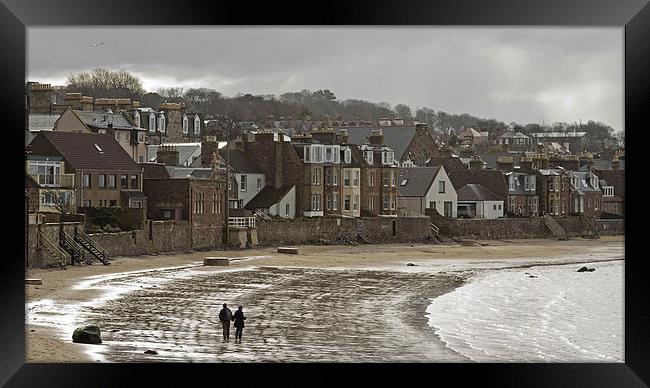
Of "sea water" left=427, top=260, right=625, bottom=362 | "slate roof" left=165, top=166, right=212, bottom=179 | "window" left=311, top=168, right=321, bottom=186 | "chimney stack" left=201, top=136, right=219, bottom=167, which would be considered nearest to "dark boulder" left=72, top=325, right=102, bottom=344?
"sea water" left=427, top=260, right=625, bottom=362

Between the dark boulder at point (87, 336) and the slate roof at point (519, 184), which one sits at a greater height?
the slate roof at point (519, 184)

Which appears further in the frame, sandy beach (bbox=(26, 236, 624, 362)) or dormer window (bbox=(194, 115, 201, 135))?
dormer window (bbox=(194, 115, 201, 135))

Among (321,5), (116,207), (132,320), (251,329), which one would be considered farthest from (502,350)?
(116,207)

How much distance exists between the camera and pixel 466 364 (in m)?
6.90

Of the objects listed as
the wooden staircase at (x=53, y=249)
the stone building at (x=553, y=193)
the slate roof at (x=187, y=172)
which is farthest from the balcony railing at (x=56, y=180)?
the stone building at (x=553, y=193)

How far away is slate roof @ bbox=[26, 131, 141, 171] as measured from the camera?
18531 mm

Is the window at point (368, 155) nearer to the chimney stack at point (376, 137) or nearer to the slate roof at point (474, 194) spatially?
the chimney stack at point (376, 137)

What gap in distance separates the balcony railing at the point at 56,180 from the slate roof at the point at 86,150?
29cm

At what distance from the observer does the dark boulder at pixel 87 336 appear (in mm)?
10633

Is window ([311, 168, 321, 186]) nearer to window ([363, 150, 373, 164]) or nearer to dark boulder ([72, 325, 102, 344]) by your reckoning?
window ([363, 150, 373, 164])

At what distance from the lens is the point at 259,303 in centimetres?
1467

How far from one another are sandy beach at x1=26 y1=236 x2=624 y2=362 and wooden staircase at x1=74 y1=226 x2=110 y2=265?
1.14 feet

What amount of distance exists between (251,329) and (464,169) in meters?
15.9

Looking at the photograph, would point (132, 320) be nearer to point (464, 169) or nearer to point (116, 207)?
point (116, 207)
